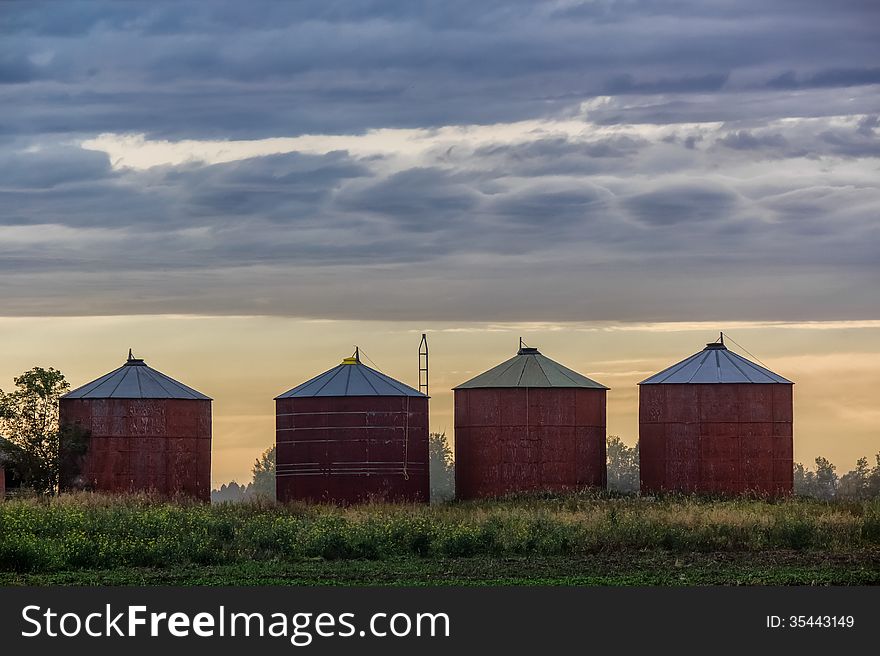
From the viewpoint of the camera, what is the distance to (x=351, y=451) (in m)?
53.5

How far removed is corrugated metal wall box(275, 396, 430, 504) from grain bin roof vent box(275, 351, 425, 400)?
371mm

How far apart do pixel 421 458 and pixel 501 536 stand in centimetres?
2132

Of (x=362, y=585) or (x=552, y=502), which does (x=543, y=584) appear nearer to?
(x=362, y=585)

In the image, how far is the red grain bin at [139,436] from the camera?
53719 mm

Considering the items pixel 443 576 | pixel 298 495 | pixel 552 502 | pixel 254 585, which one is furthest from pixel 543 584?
pixel 298 495

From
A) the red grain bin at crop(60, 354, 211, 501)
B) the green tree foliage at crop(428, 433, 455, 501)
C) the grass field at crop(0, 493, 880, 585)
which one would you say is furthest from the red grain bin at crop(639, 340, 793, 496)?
the green tree foliage at crop(428, 433, 455, 501)

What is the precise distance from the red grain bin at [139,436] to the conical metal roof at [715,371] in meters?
17.0

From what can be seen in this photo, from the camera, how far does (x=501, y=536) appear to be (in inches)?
1331

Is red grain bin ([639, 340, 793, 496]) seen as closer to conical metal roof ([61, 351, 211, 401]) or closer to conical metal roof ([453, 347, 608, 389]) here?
conical metal roof ([453, 347, 608, 389])

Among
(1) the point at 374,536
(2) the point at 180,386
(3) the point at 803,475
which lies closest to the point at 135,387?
(2) the point at 180,386

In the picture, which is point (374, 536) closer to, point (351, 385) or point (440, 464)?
point (351, 385)

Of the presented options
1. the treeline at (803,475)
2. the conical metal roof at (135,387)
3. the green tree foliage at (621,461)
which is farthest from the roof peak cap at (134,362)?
the green tree foliage at (621,461)

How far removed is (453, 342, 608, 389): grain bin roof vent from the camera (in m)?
55.9

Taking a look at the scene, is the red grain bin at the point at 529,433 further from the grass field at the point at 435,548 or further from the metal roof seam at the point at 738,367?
the grass field at the point at 435,548
